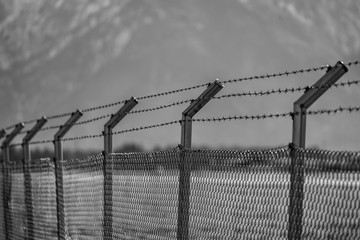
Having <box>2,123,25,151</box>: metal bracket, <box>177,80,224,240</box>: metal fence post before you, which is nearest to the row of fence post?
<box>177,80,224,240</box>: metal fence post

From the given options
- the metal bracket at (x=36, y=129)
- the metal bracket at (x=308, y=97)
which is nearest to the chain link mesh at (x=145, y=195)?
the metal bracket at (x=308, y=97)

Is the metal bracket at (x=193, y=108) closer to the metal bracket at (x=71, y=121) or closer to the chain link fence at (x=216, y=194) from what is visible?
the chain link fence at (x=216, y=194)

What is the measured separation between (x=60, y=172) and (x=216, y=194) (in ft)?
11.7

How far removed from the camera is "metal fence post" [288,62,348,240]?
475 centimetres

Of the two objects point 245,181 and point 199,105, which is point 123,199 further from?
point 245,181

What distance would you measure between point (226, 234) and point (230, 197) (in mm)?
231

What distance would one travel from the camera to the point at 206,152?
564 cm

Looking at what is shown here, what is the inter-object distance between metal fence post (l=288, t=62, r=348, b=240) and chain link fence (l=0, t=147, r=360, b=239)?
3 cm

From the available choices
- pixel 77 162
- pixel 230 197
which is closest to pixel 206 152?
pixel 230 197

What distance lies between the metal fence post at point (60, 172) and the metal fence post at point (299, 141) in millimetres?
3781

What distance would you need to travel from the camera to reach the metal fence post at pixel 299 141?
4.75 meters

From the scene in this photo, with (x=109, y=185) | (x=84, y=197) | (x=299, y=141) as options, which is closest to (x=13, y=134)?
(x=84, y=197)

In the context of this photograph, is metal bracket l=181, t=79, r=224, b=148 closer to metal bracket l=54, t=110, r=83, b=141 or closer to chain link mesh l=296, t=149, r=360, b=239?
chain link mesh l=296, t=149, r=360, b=239

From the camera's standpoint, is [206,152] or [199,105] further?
[199,105]
